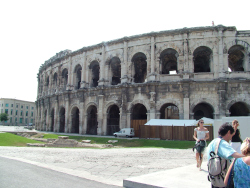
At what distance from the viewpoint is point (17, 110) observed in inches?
2886

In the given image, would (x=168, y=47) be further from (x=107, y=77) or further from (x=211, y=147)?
(x=211, y=147)

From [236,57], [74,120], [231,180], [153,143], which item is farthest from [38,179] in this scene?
[236,57]

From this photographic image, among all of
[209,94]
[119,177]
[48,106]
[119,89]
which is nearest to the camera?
[119,177]

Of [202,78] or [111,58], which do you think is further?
[111,58]

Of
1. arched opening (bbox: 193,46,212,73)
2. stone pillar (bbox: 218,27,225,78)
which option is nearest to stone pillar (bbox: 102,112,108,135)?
arched opening (bbox: 193,46,212,73)

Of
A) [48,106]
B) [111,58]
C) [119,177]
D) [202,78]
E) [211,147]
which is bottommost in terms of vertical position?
[119,177]

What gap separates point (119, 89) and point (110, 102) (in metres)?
1.76

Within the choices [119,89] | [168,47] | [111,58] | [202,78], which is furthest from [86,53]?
[202,78]

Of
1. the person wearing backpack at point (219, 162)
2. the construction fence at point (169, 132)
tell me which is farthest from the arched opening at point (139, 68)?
the person wearing backpack at point (219, 162)

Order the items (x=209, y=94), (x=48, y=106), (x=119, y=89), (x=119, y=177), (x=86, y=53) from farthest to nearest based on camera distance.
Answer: (x=48, y=106) → (x=86, y=53) → (x=119, y=89) → (x=209, y=94) → (x=119, y=177)

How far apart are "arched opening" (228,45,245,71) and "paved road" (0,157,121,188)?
63.1 ft

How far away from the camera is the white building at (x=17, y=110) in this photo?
71375 millimetres

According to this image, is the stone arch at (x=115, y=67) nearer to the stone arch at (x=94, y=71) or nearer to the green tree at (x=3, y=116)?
the stone arch at (x=94, y=71)

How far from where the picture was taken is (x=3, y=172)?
649cm
